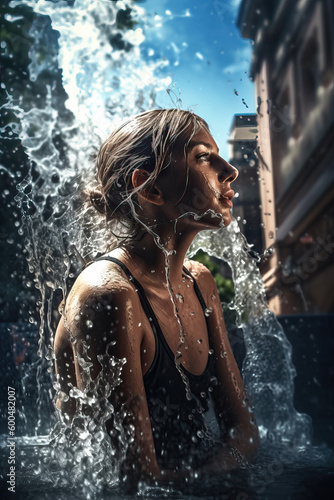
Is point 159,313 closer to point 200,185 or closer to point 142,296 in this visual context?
point 142,296

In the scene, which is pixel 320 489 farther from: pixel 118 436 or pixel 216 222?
pixel 216 222

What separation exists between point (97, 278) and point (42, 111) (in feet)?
2.63

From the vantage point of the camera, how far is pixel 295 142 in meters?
1.46

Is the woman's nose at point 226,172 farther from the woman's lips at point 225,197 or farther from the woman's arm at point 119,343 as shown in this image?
the woman's arm at point 119,343

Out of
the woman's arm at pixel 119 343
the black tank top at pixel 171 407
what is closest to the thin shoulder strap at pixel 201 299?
the black tank top at pixel 171 407

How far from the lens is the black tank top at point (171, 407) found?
722 mm

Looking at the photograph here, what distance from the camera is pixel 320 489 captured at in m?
0.68

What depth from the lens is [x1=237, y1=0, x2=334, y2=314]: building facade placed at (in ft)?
4.12

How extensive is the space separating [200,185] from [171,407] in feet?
1.15

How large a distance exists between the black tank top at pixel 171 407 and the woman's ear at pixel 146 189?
0.11m

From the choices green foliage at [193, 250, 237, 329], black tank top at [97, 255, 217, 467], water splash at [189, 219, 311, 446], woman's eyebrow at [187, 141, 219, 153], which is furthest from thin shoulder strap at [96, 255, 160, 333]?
green foliage at [193, 250, 237, 329]

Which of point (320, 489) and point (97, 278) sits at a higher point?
point (97, 278)

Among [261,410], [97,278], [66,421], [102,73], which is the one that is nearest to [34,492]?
[66,421]

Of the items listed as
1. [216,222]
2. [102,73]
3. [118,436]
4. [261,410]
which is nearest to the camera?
[118,436]
